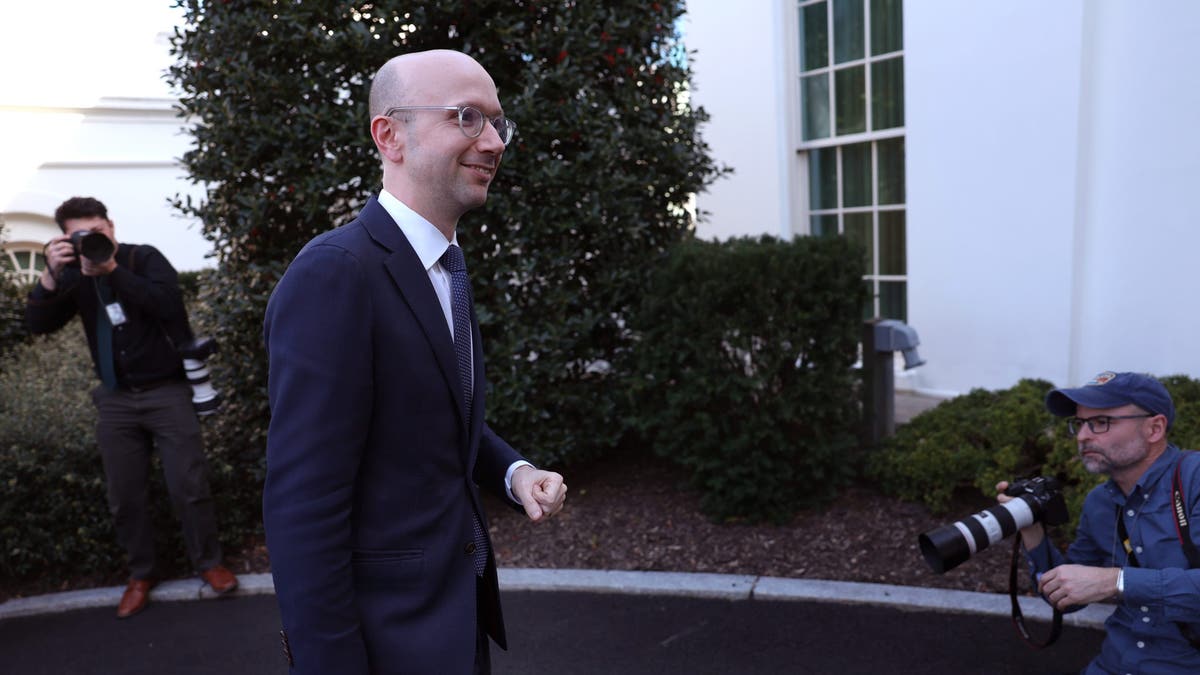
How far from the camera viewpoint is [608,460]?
6.68 meters

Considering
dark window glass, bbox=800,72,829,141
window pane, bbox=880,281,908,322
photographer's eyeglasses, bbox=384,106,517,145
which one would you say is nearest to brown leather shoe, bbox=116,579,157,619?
photographer's eyeglasses, bbox=384,106,517,145

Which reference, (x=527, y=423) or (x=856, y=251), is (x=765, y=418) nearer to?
(x=856, y=251)

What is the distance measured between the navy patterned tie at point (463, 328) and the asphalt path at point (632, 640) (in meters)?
2.19

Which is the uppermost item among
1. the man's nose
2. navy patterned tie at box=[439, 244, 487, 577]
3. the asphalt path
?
the man's nose

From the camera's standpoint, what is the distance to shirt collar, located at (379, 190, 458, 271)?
1.99 meters

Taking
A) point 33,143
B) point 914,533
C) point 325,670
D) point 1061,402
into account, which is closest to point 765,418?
point 914,533

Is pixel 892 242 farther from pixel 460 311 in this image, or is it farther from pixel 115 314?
pixel 460 311

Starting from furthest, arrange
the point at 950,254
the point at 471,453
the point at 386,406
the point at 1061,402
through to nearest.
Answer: the point at 950,254 < the point at 1061,402 < the point at 471,453 < the point at 386,406

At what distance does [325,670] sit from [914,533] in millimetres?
4164

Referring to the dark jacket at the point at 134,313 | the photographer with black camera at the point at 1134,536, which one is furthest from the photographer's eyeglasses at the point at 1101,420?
the dark jacket at the point at 134,313

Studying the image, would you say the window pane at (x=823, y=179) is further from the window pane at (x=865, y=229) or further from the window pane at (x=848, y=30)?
the window pane at (x=848, y=30)

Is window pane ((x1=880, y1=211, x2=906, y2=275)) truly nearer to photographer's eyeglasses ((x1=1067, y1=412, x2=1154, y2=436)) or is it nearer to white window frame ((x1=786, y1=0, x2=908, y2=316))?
white window frame ((x1=786, y1=0, x2=908, y2=316))

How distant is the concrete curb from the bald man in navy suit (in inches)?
114

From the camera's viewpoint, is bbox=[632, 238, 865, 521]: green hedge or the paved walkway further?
bbox=[632, 238, 865, 521]: green hedge
